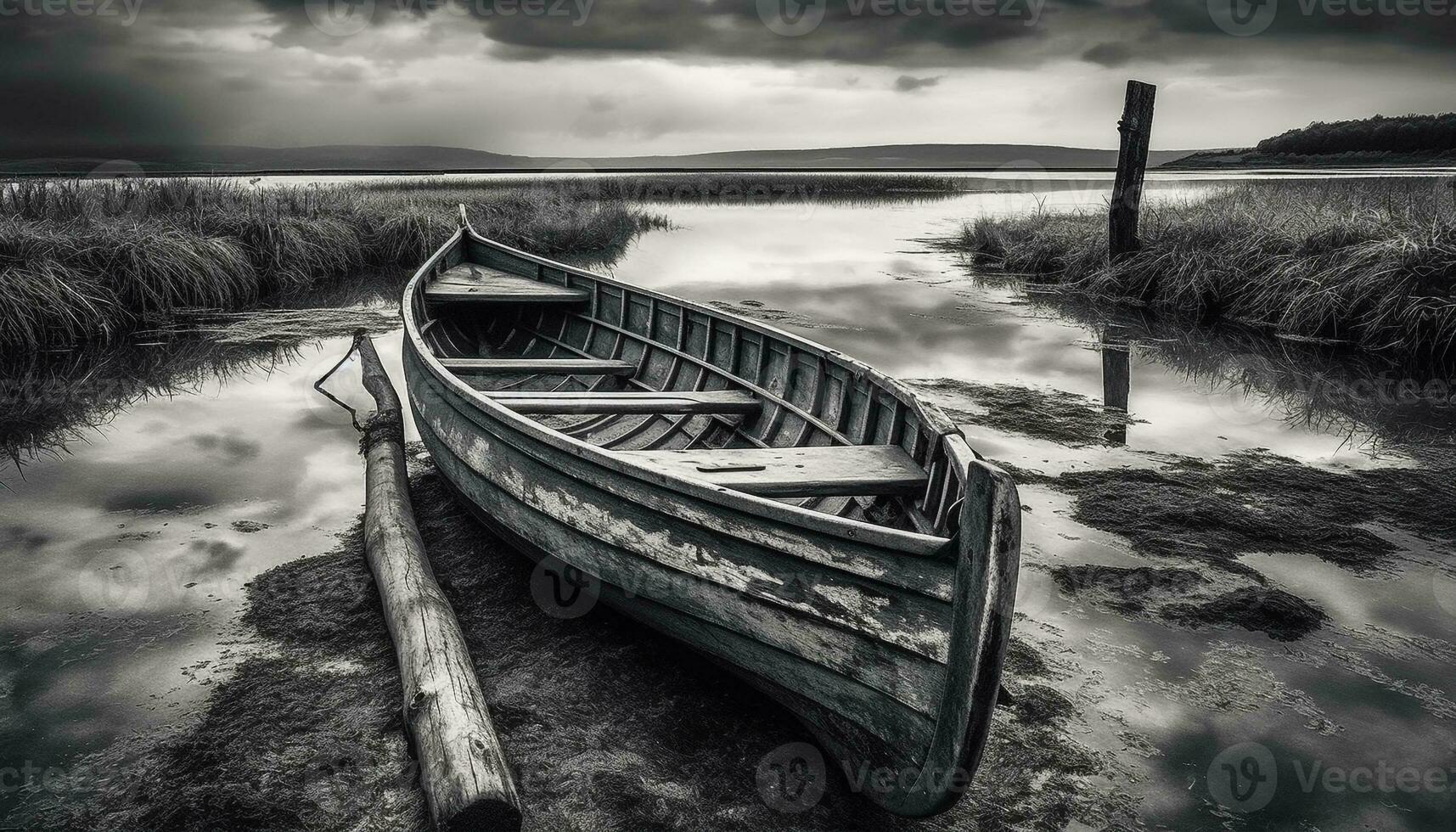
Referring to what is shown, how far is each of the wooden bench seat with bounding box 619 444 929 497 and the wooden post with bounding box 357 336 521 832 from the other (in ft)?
3.71

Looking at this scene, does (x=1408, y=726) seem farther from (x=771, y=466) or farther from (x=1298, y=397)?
(x=1298, y=397)

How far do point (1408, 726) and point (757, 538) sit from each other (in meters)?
2.86

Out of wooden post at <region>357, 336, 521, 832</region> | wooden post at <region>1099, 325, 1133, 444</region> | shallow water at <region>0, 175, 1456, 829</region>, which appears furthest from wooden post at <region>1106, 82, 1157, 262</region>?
wooden post at <region>357, 336, 521, 832</region>

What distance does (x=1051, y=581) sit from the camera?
477 centimetres

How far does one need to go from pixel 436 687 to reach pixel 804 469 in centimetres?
176

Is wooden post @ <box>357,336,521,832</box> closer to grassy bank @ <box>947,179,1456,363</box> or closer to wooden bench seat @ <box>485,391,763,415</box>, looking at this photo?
wooden bench seat @ <box>485,391,763,415</box>

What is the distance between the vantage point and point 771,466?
150 inches

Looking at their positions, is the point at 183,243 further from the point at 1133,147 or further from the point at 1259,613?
the point at 1133,147
